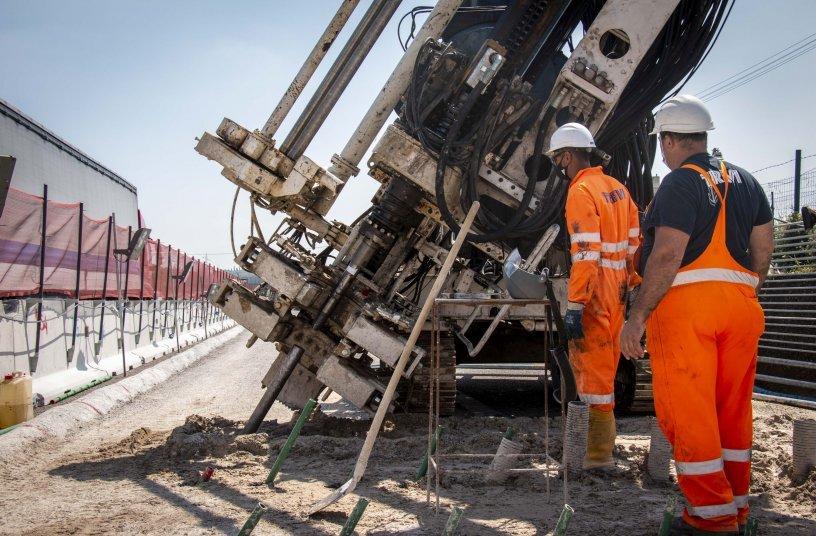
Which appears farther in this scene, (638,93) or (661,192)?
(638,93)

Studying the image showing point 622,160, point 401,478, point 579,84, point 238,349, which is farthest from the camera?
point 238,349

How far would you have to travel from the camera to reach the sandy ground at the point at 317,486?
3.76m

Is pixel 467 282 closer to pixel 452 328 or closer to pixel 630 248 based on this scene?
pixel 452 328

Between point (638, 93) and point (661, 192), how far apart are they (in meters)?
3.37

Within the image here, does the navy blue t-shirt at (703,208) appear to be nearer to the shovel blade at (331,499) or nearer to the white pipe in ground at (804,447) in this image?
the white pipe in ground at (804,447)

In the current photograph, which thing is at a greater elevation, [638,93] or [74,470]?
[638,93]

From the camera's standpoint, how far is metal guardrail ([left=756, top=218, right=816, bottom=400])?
26.4 feet

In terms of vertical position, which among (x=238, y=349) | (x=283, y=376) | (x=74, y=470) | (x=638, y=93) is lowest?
(x=238, y=349)

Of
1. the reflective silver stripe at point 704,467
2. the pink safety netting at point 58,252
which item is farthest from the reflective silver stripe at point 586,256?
the pink safety netting at point 58,252

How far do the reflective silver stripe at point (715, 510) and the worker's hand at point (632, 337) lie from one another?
0.69m

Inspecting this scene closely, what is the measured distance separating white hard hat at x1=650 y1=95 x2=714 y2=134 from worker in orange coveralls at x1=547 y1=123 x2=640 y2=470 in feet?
2.85

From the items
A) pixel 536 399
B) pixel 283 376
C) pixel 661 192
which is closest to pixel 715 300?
pixel 661 192

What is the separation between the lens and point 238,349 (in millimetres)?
16891

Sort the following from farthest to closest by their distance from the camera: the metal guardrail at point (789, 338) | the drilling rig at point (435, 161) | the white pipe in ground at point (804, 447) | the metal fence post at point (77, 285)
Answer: the metal fence post at point (77, 285) → the metal guardrail at point (789, 338) → the drilling rig at point (435, 161) → the white pipe in ground at point (804, 447)
